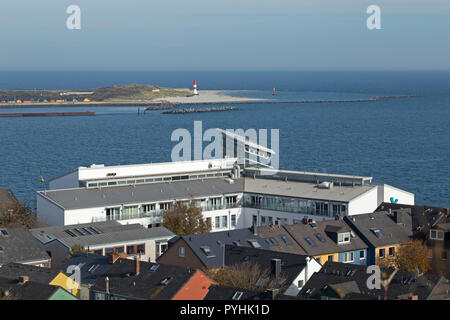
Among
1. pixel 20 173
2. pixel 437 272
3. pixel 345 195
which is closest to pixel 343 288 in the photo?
pixel 437 272

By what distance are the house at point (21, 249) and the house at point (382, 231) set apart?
620 inches

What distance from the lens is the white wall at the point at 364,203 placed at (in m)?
50.8

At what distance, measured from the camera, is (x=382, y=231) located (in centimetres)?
4416

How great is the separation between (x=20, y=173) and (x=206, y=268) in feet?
198

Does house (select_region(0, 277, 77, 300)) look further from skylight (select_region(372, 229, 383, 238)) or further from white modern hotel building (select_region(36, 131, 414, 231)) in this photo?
white modern hotel building (select_region(36, 131, 414, 231))

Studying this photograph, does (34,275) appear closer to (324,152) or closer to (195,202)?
(195,202)

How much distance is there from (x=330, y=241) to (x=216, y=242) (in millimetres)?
6437

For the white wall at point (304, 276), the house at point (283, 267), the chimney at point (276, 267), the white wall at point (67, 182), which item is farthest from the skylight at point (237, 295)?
the white wall at point (67, 182)

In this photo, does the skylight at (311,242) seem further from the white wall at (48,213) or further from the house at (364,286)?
the white wall at (48,213)

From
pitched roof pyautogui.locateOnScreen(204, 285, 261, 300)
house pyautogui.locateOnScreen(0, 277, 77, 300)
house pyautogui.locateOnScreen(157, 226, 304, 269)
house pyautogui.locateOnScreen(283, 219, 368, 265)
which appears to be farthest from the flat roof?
pitched roof pyautogui.locateOnScreen(204, 285, 261, 300)

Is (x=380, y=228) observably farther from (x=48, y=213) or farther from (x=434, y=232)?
(x=48, y=213)

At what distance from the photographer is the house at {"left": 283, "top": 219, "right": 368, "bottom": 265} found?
41.5 metres

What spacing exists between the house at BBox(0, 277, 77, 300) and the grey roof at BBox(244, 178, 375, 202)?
Result: 86.1 feet
